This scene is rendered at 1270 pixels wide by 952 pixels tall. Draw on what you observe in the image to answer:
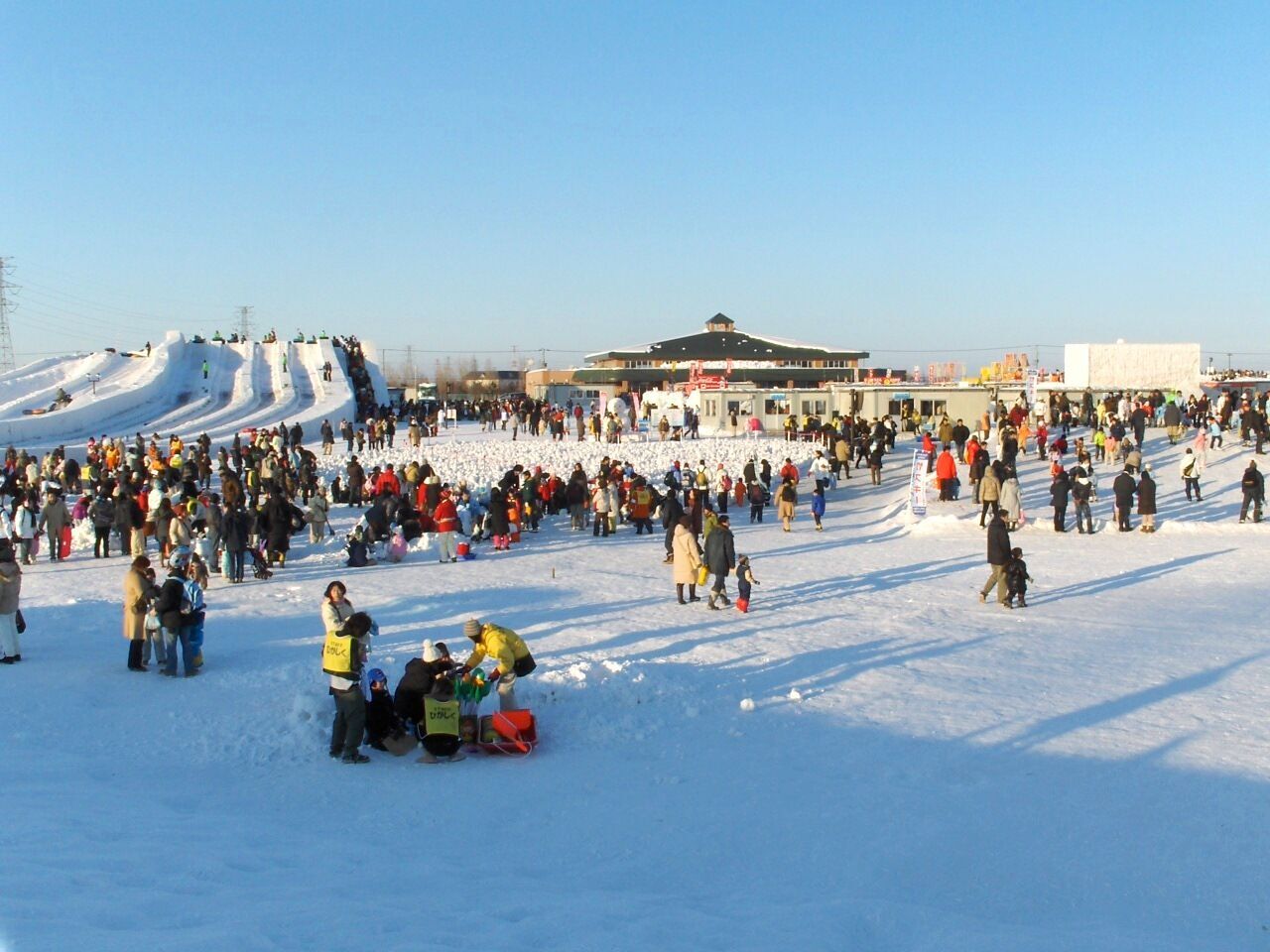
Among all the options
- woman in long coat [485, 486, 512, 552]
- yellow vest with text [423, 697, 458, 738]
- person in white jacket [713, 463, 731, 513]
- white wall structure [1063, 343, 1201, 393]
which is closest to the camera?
yellow vest with text [423, 697, 458, 738]

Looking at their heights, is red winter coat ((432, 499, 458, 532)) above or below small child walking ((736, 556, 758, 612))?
above

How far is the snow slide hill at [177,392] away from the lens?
36406 millimetres

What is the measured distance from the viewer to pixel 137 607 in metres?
9.92

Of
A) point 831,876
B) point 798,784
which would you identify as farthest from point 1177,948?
point 798,784

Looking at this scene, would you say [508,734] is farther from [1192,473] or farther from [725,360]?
[725,360]

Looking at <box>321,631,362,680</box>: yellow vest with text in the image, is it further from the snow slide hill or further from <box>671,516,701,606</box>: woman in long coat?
the snow slide hill

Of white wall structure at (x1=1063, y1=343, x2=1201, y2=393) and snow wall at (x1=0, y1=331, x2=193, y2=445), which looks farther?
white wall structure at (x1=1063, y1=343, x2=1201, y2=393)

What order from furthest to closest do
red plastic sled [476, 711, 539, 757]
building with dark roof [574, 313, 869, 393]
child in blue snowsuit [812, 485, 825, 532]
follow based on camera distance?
building with dark roof [574, 313, 869, 393], child in blue snowsuit [812, 485, 825, 532], red plastic sled [476, 711, 539, 757]

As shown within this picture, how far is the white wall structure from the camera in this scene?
42938 mm

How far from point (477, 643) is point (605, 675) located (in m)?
1.50

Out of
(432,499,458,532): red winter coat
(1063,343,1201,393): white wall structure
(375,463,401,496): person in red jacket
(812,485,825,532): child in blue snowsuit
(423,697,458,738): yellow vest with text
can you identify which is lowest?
(423,697,458,738): yellow vest with text

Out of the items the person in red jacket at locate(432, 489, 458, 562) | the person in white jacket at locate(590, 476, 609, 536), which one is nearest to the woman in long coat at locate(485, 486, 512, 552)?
the person in red jacket at locate(432, 489, 458, 562)

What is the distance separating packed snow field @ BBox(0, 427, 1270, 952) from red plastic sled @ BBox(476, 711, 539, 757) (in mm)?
172

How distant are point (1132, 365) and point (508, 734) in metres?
40.7
